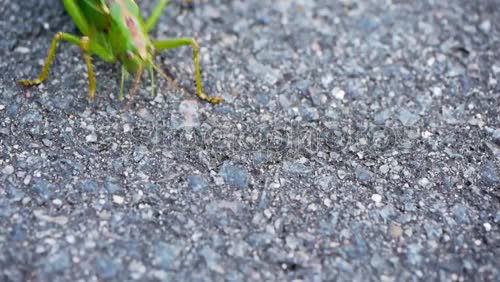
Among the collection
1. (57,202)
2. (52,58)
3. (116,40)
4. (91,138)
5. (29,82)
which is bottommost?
(57,202)

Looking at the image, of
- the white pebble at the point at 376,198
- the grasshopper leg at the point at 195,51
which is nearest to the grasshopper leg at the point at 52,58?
the grasshopper leg at the point at 195,51

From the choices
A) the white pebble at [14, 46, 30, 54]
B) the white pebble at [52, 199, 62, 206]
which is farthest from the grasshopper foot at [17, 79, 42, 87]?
the white pebble at [52, 199, 62, 206]

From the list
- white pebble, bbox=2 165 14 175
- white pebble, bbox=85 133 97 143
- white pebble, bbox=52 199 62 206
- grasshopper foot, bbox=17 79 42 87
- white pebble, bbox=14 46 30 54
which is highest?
white pebble, bbox=14 46 30 54

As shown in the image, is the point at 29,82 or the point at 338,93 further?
the point at 338,93

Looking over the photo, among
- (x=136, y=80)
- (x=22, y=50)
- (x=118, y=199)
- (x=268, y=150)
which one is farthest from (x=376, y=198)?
(x=22, y=50)

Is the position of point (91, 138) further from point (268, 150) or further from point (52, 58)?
point (268, 150)

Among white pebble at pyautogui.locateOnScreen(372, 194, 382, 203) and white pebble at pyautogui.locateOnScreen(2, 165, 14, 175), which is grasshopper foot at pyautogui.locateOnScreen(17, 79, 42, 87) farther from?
white pebble at pyautogui.locateOnScreen(372, 194, 382, 203)
